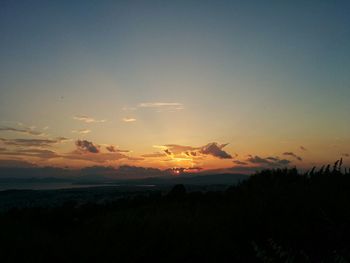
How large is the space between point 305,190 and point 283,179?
Result: 633cm

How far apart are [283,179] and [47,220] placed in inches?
464

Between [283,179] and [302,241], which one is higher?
[283,179]

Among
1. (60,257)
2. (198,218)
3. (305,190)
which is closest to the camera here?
(60,257)

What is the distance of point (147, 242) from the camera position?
11992mm

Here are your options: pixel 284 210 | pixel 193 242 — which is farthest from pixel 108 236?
pixel 284 210

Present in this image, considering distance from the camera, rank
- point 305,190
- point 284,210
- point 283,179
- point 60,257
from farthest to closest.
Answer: point 283,179 → point 305,190 → point 284,210 → point 60,257

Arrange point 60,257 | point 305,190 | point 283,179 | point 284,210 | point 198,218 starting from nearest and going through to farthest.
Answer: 1. point 60,257
2. point 284,210
3. point 305,190
4. point 198,218
5. point 283,179

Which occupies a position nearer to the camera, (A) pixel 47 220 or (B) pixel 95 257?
(B) pixel 95 257

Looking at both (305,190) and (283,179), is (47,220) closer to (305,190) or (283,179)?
(283,179)

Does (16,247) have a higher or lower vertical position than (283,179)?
lower

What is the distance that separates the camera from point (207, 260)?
1100 centimetres

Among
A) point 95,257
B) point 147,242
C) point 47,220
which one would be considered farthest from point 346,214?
point 47,220

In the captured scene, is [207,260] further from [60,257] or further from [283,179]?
[283,179]

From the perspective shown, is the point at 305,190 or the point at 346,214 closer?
the point at 346,214
